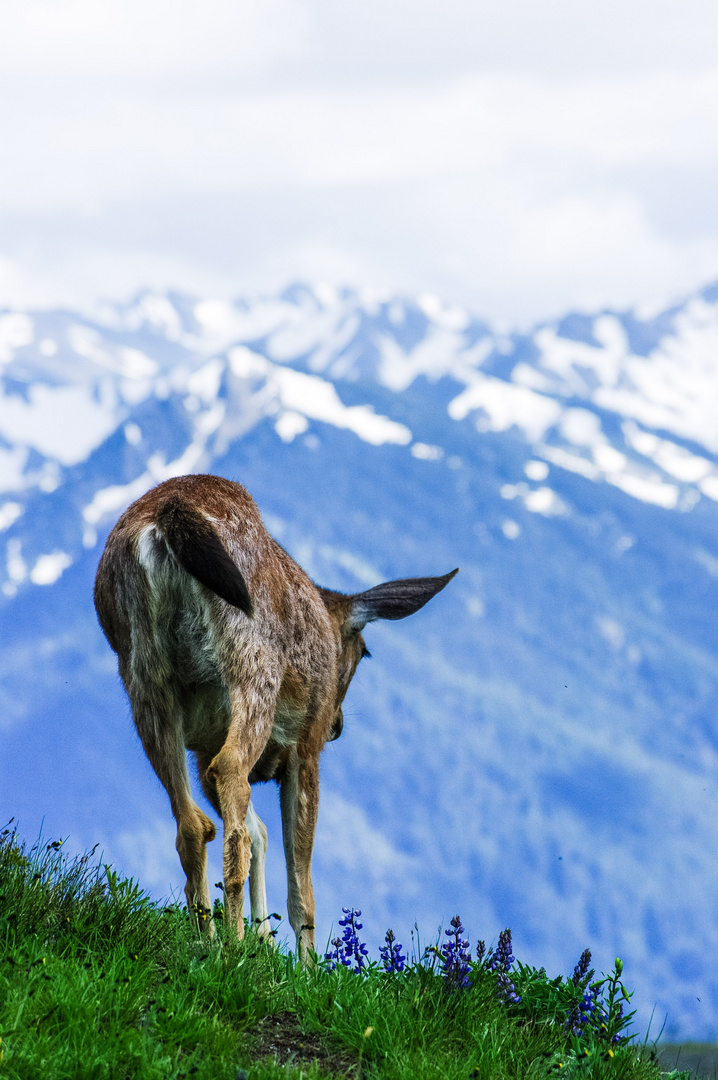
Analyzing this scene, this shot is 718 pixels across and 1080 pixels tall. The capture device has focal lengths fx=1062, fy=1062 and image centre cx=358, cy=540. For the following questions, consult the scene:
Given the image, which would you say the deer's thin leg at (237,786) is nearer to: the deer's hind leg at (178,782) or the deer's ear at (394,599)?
the deer's hind leg at (178,782)

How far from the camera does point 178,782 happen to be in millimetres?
5035

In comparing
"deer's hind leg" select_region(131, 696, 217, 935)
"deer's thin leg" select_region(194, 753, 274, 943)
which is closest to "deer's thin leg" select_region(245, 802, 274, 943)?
"deer's thin leg" select_region(194, 753, 274, 943)

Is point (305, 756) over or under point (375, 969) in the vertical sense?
over

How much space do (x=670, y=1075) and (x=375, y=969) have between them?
4.57ft

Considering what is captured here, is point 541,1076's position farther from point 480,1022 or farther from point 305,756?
point 305,756

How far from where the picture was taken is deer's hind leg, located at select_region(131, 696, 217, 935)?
16.3 feet

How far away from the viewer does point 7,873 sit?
14.6 feet

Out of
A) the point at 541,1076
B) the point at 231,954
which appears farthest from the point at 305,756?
the point at 541,1076

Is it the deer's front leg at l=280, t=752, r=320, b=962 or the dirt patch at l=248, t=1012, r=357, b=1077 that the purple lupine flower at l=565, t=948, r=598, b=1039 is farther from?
the deer's front leg at l=280, t=752, r=320, b=962

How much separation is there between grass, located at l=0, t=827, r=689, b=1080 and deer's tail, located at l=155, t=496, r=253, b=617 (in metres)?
1.31

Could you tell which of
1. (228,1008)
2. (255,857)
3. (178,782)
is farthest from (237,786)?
(255,857)

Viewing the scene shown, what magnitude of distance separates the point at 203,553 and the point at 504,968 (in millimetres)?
2230

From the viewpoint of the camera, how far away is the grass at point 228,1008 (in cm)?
347

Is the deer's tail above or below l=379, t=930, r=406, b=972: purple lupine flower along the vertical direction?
above
